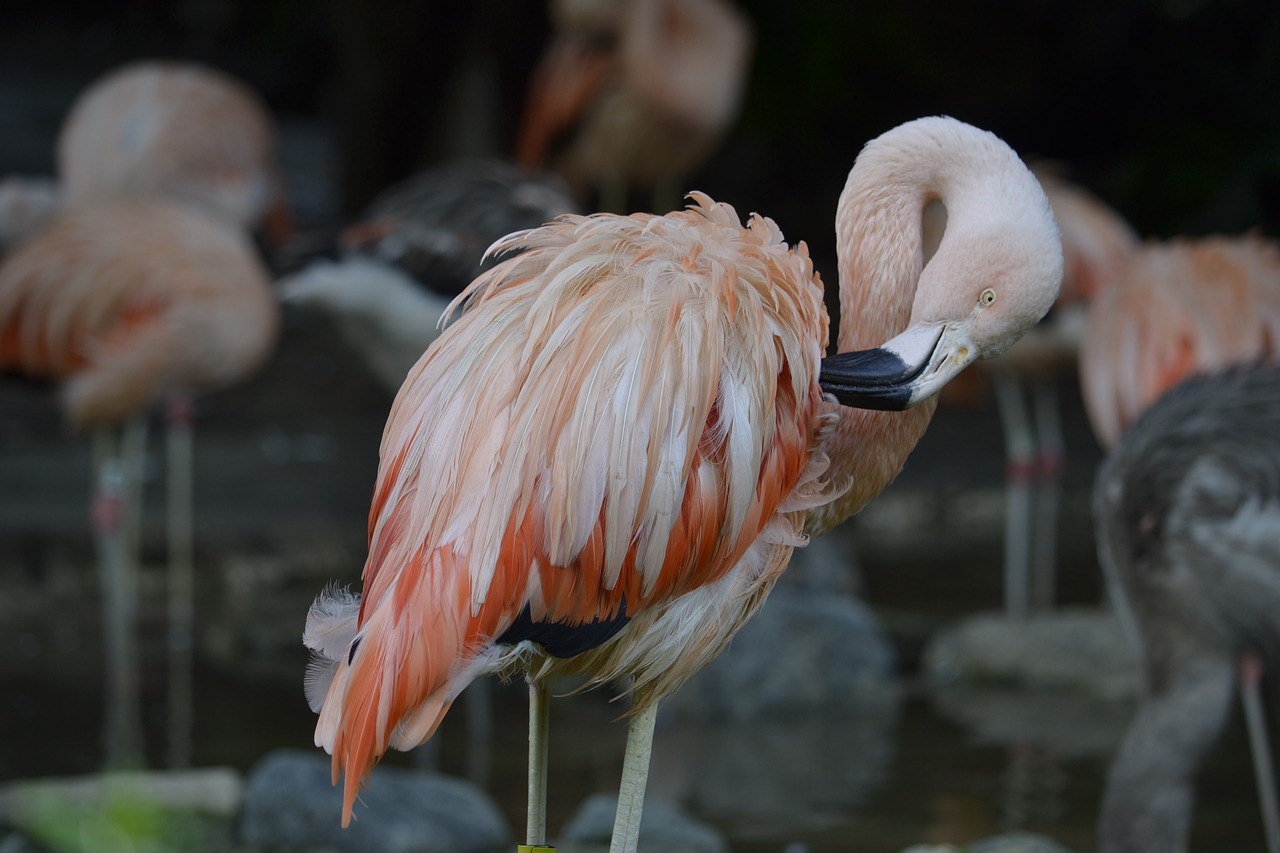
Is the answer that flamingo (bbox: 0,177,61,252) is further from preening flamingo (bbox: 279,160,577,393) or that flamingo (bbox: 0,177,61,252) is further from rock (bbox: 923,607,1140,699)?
rock (bbox: 923,607,1140,699)

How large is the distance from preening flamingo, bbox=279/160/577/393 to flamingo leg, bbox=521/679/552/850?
9.37ft

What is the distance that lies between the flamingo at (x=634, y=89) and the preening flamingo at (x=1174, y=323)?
9.21ft

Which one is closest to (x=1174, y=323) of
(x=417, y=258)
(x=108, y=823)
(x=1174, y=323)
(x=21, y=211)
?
(x=1174, y=323)

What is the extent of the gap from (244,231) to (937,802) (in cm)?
426

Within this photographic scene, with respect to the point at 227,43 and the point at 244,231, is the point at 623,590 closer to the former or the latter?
the point at 244,231

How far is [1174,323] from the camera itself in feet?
15.7

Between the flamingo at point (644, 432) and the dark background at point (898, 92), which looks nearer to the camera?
the flamingo at point (644, 432)

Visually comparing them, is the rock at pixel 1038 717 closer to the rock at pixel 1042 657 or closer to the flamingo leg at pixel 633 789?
the rock at pixel 1042 657

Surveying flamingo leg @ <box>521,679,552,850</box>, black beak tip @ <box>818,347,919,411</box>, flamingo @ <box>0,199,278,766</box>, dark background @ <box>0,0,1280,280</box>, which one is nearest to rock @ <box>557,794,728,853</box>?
flamingo leg @ <box>521,679,552,850</box>

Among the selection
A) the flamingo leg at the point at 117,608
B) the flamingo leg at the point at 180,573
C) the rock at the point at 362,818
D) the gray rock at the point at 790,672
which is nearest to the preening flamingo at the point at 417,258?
the flamingo leg at the point at 180,573

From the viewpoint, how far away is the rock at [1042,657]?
17.5ft

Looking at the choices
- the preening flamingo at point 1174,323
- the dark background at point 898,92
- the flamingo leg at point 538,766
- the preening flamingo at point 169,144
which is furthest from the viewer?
the dark background at point 898,92

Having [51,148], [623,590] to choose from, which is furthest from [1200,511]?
[51,148]

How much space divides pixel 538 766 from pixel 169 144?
5144mm
